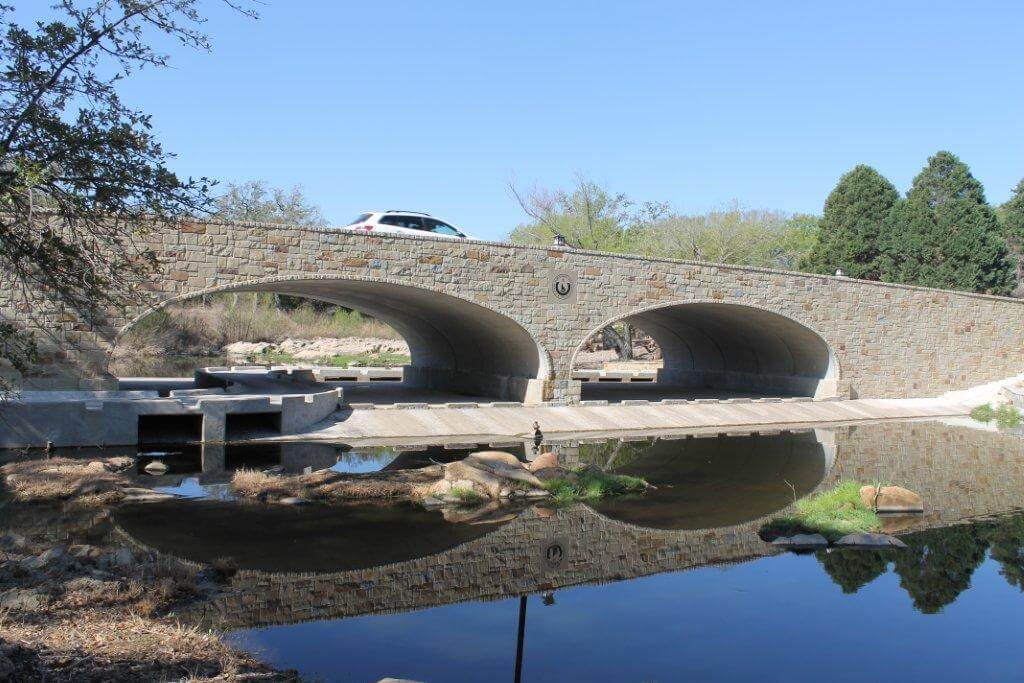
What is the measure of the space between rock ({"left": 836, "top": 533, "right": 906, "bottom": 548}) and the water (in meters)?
0.23

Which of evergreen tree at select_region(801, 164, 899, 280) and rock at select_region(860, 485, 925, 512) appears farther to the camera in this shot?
evergreen tree at select_region(801, 164, 899, 280)

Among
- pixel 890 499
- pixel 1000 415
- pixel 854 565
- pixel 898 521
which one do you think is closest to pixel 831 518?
pixel 898 521

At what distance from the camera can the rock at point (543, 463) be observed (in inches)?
592

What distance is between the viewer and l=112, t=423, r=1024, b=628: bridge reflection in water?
9172 mm

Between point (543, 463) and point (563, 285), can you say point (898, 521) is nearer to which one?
point (543, 463)

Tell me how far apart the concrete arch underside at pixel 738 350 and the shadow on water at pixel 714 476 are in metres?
5.64

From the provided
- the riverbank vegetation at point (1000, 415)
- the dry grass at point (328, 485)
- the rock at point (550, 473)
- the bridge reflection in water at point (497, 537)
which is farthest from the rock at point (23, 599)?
the riverbank vegetation at point (1000, 415)

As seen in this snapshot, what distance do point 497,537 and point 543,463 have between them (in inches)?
149

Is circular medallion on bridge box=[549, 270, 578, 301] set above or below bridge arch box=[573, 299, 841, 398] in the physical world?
above

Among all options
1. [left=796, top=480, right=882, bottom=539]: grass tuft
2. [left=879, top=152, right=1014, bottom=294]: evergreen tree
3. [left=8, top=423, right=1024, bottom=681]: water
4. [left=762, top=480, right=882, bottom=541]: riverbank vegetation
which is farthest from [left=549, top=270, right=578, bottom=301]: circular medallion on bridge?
[left=879, top=152, right=1014, bottom=294]: evergreen tree

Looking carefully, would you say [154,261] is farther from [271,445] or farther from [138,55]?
[271,445]

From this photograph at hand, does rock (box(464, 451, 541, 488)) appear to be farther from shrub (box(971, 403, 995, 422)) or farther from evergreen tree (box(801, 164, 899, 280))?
evergreen tree (box(801, 164, 899, 280))

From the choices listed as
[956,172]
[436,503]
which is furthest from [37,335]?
[956,172]

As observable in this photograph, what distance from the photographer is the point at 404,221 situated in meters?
22.1
